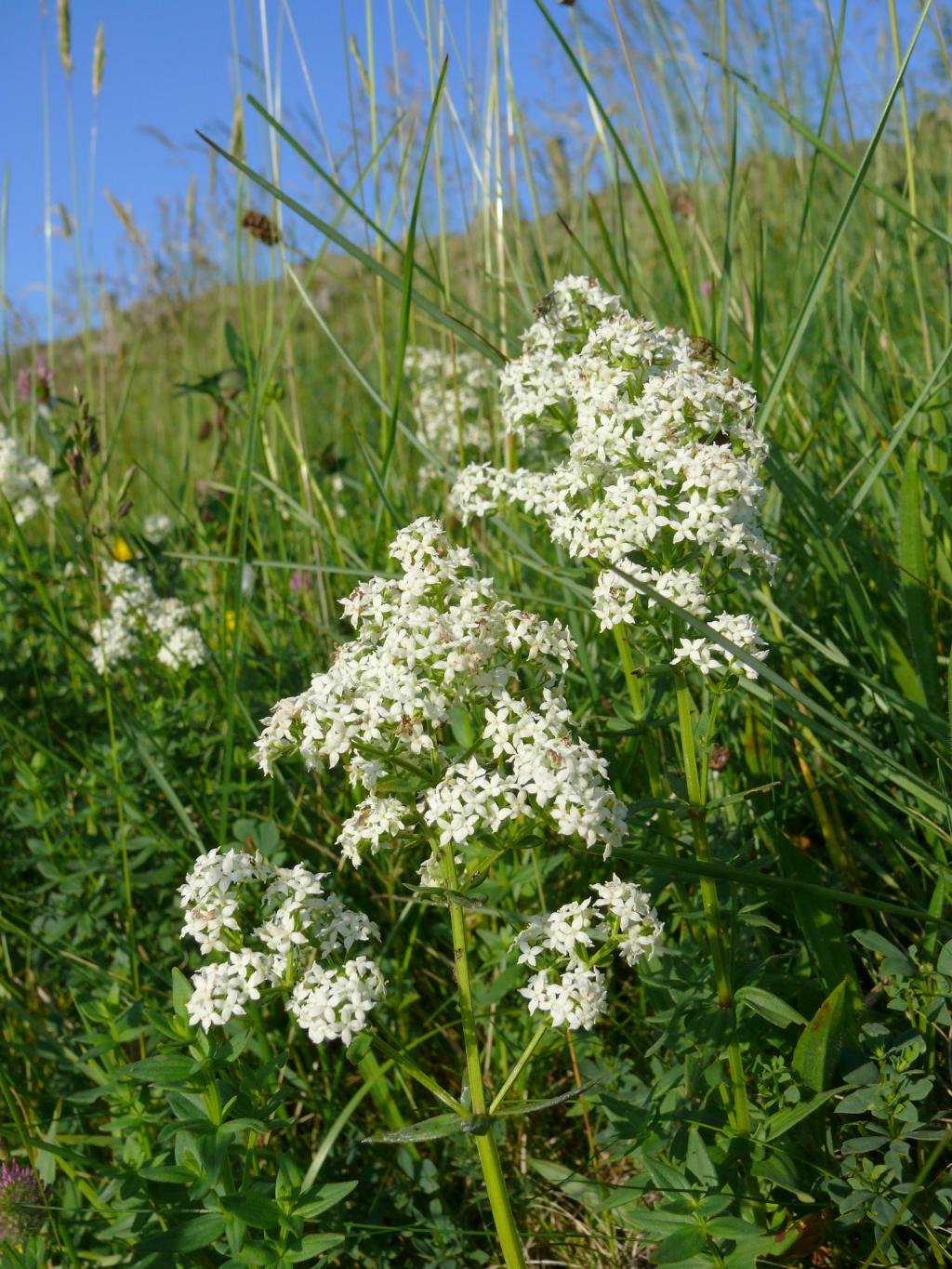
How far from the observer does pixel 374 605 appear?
1604mm

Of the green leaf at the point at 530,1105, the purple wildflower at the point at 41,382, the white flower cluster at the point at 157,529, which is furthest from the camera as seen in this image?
the white flower cluster at the point at 157,529

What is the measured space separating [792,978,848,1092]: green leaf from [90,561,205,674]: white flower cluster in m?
1.90

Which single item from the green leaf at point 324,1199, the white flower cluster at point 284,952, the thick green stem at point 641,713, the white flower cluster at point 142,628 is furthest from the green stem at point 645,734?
the white flower cluster at point 142,628

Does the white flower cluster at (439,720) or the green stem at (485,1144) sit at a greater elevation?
the white flower cluster at (439,720)

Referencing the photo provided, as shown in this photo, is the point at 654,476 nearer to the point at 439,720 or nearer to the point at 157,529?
the point at 439,720

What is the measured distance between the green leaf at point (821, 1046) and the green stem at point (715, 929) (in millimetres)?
90

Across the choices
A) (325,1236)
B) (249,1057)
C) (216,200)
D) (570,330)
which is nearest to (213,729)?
(249,1057)

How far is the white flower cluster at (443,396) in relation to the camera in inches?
177

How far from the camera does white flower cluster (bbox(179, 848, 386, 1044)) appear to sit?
4.46 feet

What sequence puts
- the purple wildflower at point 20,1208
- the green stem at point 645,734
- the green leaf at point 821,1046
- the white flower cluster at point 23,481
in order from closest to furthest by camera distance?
the green leaf at point 821,1046, the purple wildflower at point 20,1208, the green stem at point 645,734, the white flower cluster at point 23,481

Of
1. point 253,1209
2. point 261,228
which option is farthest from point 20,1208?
point 261,228

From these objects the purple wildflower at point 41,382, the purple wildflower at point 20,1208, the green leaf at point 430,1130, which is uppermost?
the purple wildflower at point 41,382

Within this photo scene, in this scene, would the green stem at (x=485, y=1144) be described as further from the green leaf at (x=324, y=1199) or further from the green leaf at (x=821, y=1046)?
the green leaf at (x=821, y=1046)

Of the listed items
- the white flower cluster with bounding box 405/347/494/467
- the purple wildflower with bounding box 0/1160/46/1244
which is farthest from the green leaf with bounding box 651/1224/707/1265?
the white flower cluster with bounding box 405/347/494/467
